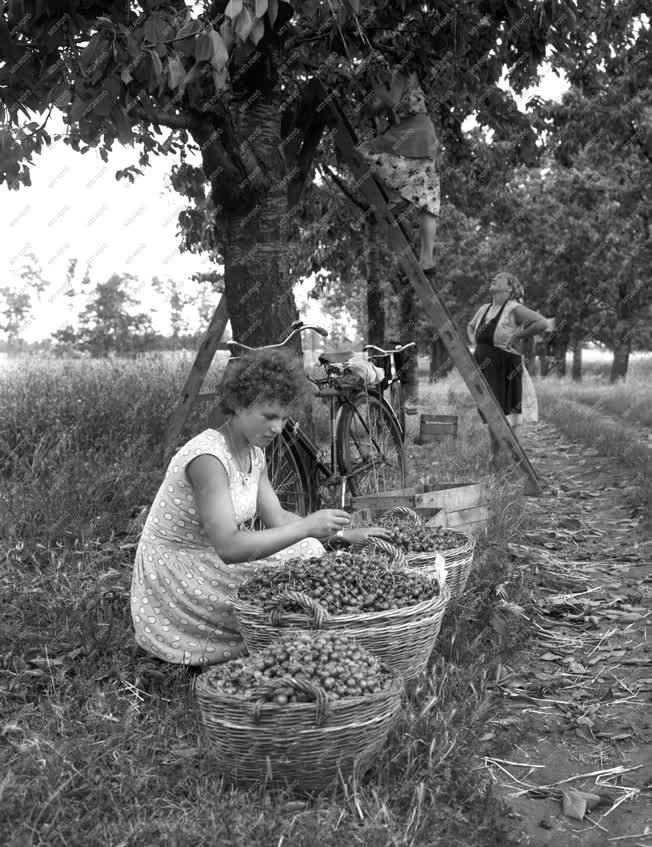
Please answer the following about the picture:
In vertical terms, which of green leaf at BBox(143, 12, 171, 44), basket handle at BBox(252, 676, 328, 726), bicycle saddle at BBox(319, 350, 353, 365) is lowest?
basket handle at BBox(252, 676, 328, 726)

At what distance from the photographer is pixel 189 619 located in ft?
13.1

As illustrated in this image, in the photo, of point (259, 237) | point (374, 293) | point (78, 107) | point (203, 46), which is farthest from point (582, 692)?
point (374, 293)

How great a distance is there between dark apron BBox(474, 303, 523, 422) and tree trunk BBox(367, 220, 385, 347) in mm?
4648

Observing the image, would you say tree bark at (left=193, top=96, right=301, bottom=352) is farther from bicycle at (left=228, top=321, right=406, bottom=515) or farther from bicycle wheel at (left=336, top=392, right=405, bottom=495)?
bicycle wheel at (left=336, top=392, right=405, bottom=495)

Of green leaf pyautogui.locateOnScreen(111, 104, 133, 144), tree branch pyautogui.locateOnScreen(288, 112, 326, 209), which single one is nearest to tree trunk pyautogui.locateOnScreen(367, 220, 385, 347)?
tree branch pyautogui.locateOnScreen(288, 112, 326, 209)

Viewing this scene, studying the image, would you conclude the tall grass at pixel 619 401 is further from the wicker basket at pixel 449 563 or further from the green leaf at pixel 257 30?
the green leaf at pixel 257 30

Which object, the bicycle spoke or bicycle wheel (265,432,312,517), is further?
the bicycle spoke

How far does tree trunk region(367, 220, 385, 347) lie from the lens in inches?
582

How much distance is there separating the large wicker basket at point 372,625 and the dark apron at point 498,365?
621cm

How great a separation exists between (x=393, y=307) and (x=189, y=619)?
85.5ft

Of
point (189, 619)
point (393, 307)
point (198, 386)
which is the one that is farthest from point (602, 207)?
point (189, 619)

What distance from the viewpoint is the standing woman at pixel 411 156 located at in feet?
24.9

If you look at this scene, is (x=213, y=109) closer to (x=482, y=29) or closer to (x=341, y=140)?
(x=341, y=140)

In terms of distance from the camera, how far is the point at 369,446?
6938mm
